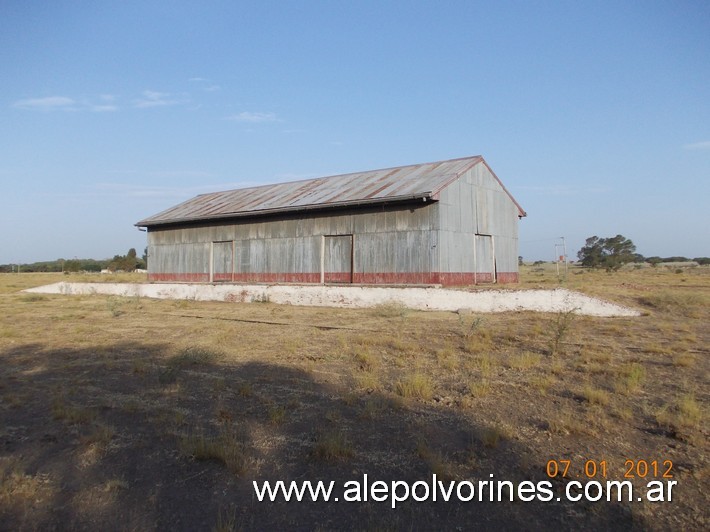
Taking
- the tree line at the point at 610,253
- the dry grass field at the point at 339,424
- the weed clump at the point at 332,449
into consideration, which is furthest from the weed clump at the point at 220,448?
the tree line at the point at 610,253

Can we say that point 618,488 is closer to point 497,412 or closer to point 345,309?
point 497,412

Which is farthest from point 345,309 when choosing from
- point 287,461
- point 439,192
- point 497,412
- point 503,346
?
point 287,461

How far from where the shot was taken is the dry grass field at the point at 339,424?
14.8ft

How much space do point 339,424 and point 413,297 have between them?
13664 mm

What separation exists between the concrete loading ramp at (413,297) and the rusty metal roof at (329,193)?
389 cm

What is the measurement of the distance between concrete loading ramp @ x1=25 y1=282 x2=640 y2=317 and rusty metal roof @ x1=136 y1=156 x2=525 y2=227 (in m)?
3.89

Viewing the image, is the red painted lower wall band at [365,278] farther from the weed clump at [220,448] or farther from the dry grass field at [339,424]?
the weed clump at [220,448]

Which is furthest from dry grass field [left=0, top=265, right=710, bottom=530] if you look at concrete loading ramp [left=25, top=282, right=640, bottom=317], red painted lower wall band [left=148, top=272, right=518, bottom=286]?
red painted lower wall band [left=148, top=272, right=518, bottom=286]

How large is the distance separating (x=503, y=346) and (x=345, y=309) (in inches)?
380

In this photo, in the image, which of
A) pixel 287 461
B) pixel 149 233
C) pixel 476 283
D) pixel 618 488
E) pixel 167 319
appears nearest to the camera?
pixel 618 488

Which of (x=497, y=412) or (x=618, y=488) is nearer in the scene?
(x=618, y=488)

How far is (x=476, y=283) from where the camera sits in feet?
78.2

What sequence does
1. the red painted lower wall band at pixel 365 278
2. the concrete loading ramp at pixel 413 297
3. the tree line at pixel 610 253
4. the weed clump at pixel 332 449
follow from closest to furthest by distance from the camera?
1. the weed clump at pixel 332 449
2. the concrete loading ramp at pixel 413 297
3. the red painted lower wall band at pixel 365 278
4. the tree line at pixel 610 253

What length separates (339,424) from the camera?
6.58m
